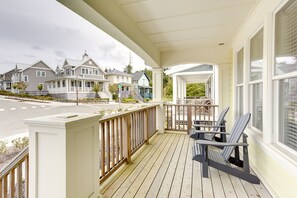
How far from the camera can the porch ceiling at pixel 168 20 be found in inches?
85.0

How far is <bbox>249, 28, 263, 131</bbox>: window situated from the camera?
8.60 ft

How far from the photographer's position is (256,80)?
110 inches

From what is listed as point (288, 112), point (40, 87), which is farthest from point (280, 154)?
point (40, 87)

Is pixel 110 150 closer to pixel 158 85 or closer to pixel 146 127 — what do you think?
pixel 146 127

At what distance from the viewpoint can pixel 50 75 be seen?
199 cm

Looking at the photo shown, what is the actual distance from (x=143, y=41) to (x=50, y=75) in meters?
2.16

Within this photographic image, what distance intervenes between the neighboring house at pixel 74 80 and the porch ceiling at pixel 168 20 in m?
Result: 0.75

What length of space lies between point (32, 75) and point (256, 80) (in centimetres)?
317

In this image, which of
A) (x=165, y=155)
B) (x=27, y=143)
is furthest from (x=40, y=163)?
(x=165, y=155)

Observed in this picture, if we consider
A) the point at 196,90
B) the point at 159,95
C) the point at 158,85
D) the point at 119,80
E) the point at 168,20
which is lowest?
the point at 159,95

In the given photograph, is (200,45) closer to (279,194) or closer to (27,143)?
(279,194)

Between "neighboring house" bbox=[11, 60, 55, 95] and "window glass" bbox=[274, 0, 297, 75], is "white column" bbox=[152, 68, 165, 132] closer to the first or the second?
"window glass" bbox=[274, 0, 297, 75]

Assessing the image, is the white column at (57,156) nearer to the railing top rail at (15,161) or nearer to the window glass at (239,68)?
the railing top rail at (15,161)

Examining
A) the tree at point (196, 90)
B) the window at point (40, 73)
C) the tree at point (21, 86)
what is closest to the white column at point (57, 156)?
the tree at point (21, 86)
